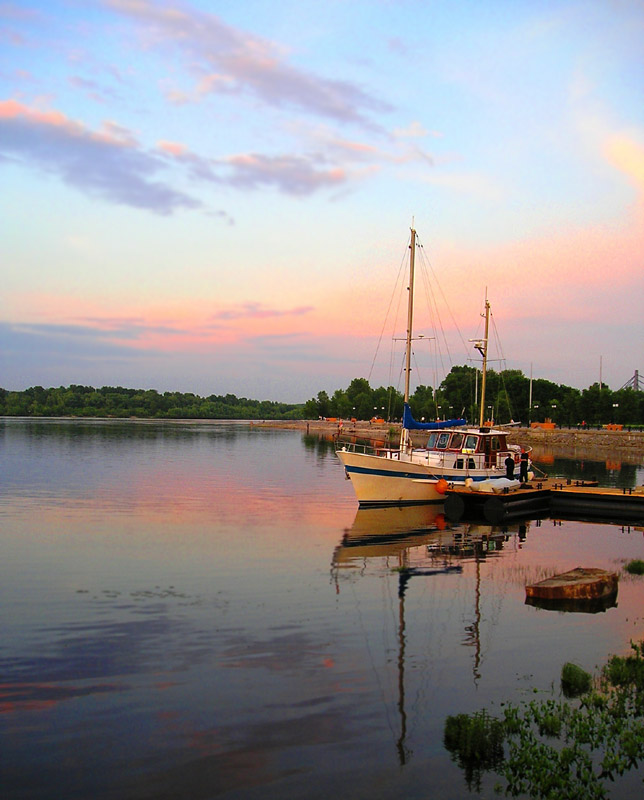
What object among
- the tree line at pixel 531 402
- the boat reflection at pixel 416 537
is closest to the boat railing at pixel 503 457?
the boat reflection at pixel 416 537

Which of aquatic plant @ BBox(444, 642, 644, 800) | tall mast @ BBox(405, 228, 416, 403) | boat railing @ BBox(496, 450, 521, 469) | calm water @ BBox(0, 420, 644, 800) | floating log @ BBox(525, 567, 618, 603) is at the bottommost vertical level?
calm water @ BBox(0, 420, 644, 800)

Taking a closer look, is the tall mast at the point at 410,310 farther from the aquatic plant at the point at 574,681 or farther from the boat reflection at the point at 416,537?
the aquatic plant at the point at 574,681

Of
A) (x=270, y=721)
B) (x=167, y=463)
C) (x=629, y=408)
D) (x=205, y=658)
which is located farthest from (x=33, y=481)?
(x=629, y=408)

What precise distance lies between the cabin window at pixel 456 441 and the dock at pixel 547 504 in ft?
9.48

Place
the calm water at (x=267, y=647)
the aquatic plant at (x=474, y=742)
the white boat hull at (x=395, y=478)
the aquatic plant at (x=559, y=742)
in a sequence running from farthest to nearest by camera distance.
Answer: the white boat hull at (x=395, y=478) < the aquatic plant at (x=474, y=742) < the calm water at (x=267, y=647) < the aquatic plant at (x=559, y=742)

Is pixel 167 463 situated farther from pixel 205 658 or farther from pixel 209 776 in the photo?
pixel 209 776

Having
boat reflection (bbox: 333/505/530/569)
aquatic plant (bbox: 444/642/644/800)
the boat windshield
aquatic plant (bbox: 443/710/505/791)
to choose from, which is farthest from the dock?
aquatic plant (bbox: 443/710/505/791)

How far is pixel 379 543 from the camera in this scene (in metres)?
31.2

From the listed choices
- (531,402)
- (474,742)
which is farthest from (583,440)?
(474,742)

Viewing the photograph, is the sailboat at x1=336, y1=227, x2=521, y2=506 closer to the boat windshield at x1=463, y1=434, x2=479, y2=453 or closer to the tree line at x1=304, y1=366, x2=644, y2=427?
the boat windshield at x1=463, y1=434, x2=479, y2=453

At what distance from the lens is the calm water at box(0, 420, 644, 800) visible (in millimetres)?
10875

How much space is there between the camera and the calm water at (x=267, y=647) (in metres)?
10.9

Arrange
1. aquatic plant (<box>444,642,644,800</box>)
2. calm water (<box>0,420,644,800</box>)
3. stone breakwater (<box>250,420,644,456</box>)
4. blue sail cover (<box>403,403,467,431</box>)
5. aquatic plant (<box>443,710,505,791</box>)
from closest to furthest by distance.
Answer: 1. aquatic plant (<box>444,642,644,800</box>)
2. calm water (<box>0,420,644,800</box>)
3. aquatic plant (<box>443,710,505,791</box>)
4. blue sail cover (<box>403,403,467,431</box>)
5. stone breakwater (<box>250,420,644,456</box>)

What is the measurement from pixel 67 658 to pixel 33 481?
40.0m
